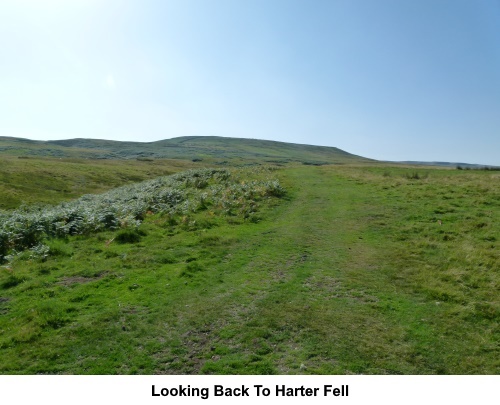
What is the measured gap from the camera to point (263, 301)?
11148 millimetres

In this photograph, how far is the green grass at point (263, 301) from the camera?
8.15 metres

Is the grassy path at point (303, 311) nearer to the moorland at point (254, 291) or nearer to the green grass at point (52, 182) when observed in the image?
the moorland at point (254, 291)

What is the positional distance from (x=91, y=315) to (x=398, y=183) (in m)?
33.3

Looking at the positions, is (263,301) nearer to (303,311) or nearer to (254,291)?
(254,291)

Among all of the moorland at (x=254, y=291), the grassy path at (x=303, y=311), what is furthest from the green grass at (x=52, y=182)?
the grassy path at (x=303, y=311)

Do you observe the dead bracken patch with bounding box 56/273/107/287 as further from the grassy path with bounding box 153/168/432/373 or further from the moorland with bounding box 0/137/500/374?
the grassy path with bounding box 153/168/432/373

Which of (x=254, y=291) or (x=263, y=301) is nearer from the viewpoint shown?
(x=263, y=301)

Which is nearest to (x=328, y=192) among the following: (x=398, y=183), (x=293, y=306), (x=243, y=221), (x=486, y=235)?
(x=398, y=183)

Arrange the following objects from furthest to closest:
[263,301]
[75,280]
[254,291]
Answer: [75,280], [254,291], [263,301]

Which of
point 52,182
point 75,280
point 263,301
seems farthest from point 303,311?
point 52,182

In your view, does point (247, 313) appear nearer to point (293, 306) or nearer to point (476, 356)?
point (293, 306)

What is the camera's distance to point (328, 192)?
33.9m

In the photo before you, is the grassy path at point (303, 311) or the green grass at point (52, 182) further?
the green grass at point (52, 182)

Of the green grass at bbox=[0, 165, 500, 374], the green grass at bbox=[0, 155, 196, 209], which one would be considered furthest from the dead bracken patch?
the green grass at bbox=[0, 155, 196, 209]
